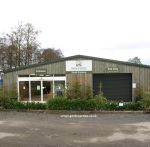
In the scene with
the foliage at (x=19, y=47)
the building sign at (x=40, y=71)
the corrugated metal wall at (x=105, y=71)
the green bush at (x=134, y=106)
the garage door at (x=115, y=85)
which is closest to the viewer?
the green bush at (x=134, y=106)

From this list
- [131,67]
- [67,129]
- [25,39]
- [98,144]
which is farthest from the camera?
[25,39]

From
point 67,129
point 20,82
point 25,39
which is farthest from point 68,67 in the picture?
point 25,39

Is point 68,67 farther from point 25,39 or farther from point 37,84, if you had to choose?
point 25,39

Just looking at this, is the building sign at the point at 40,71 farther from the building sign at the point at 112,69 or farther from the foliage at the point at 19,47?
the foliage at the point at 19,47

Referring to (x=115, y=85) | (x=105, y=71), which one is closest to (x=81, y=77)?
(x=105, y=71)

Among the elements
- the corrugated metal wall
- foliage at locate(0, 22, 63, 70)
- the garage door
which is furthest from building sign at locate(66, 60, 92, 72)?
foliage at locate(0, 22, 63, 70)

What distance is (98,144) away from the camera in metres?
10.1

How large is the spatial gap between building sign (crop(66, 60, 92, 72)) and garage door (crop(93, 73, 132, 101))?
991mm

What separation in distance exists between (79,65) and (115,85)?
3.44 metres

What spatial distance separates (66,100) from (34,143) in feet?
30.0

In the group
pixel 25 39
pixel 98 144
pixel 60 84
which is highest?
pixel 25 39

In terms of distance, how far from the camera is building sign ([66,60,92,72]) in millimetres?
26797

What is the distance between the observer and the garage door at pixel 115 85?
2728cm

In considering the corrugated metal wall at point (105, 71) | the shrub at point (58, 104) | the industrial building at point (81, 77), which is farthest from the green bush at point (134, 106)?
the corrugated metal wall at point (105, 71)
